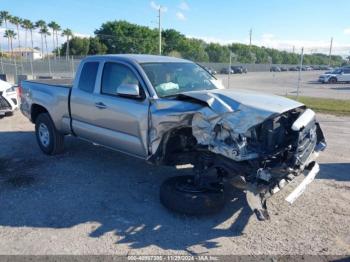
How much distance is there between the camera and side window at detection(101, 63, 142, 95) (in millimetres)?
5500

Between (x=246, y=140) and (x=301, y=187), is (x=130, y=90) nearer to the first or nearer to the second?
(x=246, y=140)

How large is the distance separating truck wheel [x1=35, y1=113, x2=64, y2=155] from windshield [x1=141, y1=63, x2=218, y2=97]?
2.60 metres

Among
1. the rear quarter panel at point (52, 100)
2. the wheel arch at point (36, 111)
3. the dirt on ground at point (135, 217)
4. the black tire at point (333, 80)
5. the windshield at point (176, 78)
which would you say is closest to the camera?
the dirt on ground at point (135, 217)

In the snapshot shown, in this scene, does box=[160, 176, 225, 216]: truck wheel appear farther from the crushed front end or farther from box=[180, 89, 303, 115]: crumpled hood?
box=[180, 89, 303, 115]: crumpled hood

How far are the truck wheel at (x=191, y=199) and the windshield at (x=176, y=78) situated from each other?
1.35 m

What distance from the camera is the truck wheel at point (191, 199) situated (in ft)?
14.8

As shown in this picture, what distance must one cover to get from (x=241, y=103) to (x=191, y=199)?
1334mm

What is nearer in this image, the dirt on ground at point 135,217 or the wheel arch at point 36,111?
the dirt on ground at point 135,217

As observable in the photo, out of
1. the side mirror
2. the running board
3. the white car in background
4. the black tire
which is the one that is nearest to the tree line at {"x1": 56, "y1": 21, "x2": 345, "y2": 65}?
the black tire

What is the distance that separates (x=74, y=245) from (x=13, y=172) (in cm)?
289

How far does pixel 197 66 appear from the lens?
644cm

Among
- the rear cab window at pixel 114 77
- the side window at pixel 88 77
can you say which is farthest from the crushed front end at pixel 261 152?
the side window at pixel 88 77

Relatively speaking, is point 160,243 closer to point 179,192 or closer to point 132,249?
point 132,249

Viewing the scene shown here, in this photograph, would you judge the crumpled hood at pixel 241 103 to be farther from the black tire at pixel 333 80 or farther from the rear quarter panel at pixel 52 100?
the black tire at pixel 333 80
